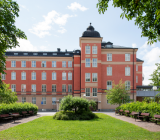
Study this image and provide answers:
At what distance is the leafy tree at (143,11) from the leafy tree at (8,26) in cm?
583

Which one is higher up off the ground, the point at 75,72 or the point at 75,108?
the point at 75,72

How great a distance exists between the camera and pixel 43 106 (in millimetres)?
42375

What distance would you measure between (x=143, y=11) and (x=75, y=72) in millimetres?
34515

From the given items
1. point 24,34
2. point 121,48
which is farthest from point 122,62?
point 24,34

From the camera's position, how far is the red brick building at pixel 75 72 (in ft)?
128

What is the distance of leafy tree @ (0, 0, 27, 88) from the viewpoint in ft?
35.2

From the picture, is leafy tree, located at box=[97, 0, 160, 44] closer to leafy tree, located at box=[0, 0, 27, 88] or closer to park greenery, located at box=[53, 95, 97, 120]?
leafy tree, located at box=[0, 0, 27, 88]

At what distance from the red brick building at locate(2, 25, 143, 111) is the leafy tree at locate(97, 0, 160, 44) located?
30.6 m

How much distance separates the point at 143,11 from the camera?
297 inches

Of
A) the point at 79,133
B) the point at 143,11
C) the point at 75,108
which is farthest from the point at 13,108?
the point at 143,11

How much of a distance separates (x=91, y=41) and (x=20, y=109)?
2182cm

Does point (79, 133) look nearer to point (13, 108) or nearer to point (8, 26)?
point (8, 26)

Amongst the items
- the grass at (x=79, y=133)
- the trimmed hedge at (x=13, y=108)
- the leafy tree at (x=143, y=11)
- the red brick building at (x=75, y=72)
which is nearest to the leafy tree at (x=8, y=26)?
the grass at (x=79, y=133)

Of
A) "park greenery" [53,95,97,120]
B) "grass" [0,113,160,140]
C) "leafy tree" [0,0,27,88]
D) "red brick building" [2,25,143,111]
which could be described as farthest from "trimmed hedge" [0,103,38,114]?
"red brick building" [2,25,143,111]
